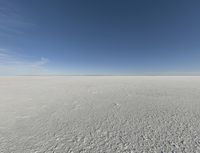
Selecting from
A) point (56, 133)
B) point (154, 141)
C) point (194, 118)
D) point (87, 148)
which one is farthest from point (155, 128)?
point (56, 133)

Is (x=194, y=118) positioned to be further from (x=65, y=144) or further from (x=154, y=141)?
(x=65, y=144)

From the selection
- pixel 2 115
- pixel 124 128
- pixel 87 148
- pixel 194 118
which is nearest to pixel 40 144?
pixel 87 148

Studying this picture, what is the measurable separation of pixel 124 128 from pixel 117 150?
A: 3.63ft

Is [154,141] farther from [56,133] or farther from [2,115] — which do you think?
[2,115]

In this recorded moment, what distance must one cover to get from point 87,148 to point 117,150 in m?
0.77

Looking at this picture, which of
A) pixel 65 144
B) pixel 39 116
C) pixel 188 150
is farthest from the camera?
pixel 39 116

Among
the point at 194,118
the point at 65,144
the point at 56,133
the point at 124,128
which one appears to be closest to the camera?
the point at 65,144

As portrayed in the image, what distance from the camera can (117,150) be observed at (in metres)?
2.66

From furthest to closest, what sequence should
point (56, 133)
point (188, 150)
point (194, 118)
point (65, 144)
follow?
point (194, 118), point (56, 133), point (65, 144), point (188, 150)

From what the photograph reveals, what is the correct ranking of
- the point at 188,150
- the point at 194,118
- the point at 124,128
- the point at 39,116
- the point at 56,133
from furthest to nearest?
1. the point at 39,116
2. the point at 194,118
3. the point at 124,128
4. the point at 56,133
5. the point at 188,150

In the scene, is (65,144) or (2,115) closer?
(65,144)

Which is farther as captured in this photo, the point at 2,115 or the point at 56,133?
the point at 2,115

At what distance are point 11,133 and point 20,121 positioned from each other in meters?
0.90

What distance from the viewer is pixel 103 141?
302 cm
